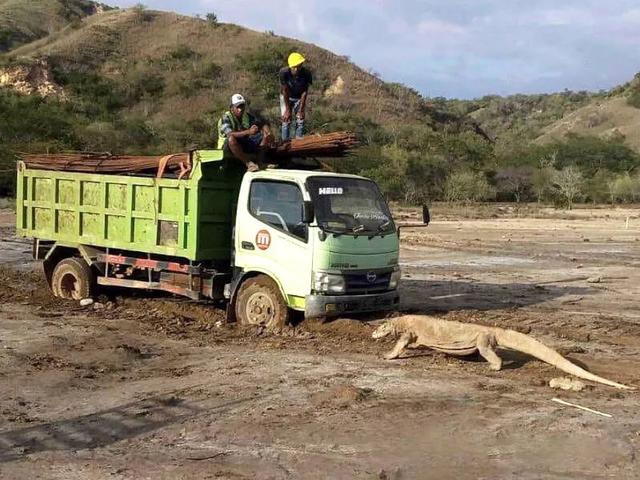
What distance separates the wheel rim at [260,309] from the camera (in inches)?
410

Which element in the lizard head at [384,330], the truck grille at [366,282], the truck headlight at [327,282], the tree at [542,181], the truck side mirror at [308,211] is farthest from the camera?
A: the tree at [542,181]

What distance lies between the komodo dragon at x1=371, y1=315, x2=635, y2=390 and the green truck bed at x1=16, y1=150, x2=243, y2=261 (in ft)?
9.18

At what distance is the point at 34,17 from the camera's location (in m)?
94.8

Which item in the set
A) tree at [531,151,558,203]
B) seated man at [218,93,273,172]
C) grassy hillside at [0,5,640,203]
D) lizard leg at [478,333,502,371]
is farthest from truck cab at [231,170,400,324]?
tree at [531,151,558,203]

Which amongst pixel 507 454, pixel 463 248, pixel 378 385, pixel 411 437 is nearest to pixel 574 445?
pixel 507 454

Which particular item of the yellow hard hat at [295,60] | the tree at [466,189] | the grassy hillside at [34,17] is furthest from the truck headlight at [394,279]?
the grassy hillside at [34,17]

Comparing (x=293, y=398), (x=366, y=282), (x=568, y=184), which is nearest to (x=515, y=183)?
(x=568, y=184)

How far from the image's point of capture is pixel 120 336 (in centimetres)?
1052

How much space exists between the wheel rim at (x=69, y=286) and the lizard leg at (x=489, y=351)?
6.54 meters

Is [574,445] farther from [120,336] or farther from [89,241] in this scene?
[89,241]

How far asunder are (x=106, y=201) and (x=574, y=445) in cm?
778

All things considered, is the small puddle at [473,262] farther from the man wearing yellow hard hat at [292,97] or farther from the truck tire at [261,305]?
the truck tire at [261,305]

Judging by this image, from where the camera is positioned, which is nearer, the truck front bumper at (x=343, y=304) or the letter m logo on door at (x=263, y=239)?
the truck front bumper at (x=343, y=304)

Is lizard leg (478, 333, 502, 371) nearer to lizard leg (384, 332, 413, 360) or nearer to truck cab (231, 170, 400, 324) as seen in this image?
lizard leg (384, 332, 413, 360)
